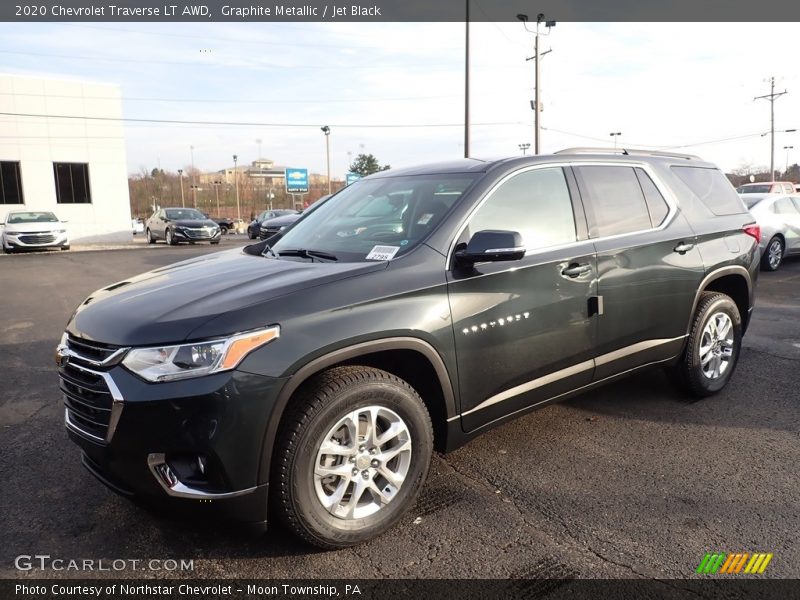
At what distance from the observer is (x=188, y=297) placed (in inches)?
104

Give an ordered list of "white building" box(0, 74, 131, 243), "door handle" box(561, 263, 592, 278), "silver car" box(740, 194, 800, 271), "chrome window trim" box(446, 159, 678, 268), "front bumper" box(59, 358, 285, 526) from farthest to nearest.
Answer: "white building" box(0, 74, 131, 243)
"silver car" box(740, 194, 800, 271)
"door handle" box(561, 263, 592, 278)
"chrome window trim" box(446, 159, 678, 268)
"front bumper" box(59, 358, 285, 526)

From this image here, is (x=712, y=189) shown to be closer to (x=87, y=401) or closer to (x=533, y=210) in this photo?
(x=533, y=210)

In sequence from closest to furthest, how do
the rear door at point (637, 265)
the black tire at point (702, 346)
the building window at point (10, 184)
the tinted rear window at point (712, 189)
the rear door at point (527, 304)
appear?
the rear door at point (527, 304) → the rear door at point (637, 265) → the black tire at point (702, 346) → the tinted rear window at point (712, 189) → the building window at point (10, 184)

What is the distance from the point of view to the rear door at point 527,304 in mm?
2963

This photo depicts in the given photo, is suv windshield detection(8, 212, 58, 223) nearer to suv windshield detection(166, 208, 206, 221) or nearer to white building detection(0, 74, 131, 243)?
suv windshield detection(166, 208, 206, 221)

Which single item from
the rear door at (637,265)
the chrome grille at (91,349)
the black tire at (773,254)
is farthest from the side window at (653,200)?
the black tire at (773,254)

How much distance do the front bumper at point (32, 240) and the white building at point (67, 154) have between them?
9.28m

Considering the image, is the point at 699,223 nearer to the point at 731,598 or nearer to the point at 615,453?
the point at 615,453

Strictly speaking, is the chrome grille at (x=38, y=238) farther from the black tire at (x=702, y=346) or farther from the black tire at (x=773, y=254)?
the black tire at (x=702, y=346)

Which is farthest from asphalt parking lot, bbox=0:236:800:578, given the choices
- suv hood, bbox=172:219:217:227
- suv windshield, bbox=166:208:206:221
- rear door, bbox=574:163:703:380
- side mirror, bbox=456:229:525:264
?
suv windshield, bbox=166:208:206:221

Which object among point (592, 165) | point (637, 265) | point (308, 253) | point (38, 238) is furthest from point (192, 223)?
point (637, 265)

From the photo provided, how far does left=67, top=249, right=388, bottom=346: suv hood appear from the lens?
2396 millimetres

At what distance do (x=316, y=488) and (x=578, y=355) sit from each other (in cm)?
176

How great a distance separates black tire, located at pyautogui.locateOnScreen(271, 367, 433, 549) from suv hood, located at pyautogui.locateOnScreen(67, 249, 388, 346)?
1.38 feet
